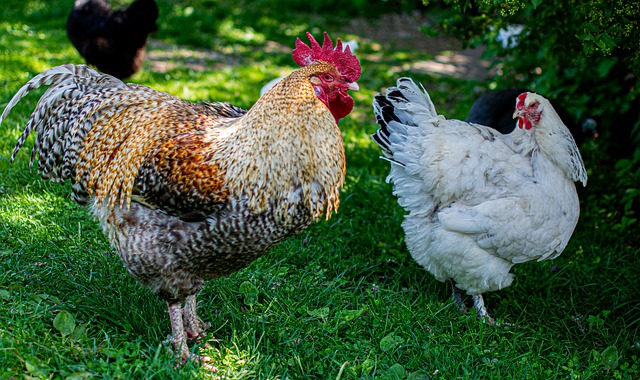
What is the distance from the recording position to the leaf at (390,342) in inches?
134

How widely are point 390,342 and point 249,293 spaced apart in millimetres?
942

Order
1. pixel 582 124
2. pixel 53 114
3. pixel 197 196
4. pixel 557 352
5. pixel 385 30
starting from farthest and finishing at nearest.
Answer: pixel 385 30 < pixel 582 124 < pixel 557 352 < pixel 53 114 < pixel 197 196

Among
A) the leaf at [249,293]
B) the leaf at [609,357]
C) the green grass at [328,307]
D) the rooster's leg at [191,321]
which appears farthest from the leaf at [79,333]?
the leaf at [609,357]

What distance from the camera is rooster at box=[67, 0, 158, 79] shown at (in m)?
6.62

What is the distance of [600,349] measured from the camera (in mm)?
3664

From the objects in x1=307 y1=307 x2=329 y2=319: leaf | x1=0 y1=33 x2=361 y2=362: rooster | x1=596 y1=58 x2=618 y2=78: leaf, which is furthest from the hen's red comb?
x1=596 y1=58 x2=618 y2=78: leaf

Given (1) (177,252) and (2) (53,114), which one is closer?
(1) (177,252)

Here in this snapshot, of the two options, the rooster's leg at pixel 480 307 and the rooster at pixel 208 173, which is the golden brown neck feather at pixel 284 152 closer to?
the rooster at pixel 208 173

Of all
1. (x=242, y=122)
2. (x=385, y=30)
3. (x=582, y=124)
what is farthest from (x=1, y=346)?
(x=385, y=30)

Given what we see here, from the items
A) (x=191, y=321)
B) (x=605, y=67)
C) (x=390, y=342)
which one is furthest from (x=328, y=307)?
(x=605, y=67)

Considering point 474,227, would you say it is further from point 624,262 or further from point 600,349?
point 624,262

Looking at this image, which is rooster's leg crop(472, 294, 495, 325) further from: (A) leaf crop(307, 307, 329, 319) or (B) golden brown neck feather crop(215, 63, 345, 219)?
(B) golden brown neck feather crop(215, 63, 345, 219)

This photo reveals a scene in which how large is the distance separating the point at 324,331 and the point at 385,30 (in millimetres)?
9100

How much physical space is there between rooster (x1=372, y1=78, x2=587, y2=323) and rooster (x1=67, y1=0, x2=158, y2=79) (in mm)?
3980
